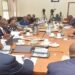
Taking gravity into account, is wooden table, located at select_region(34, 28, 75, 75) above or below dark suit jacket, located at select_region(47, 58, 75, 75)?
below

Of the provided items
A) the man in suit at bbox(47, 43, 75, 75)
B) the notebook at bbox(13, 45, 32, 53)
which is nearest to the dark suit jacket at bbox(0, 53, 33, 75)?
the man in suit at bbox(47, 43, 75, 75)

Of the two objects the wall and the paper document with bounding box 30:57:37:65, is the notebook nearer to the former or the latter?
the paper document with bounding box 30:57:37:65

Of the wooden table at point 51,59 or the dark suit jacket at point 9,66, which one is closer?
the dark suit jacket at point 9,66

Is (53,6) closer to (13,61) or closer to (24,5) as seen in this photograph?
(24,5)

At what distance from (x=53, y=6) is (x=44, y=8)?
15.4 inches

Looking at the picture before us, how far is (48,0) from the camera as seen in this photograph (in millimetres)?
7461

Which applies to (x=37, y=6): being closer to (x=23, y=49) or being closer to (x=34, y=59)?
(x=23, y=49)

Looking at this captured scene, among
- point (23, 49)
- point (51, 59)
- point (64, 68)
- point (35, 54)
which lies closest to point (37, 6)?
point (23, 49)

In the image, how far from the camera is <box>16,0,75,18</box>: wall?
7.45 meters

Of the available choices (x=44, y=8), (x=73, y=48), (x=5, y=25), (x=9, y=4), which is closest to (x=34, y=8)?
(x=44, y=8)

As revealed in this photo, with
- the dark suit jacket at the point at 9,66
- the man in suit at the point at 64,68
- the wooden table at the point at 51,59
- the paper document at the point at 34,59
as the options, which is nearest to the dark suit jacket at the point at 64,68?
the man in suit at the point at 64,68

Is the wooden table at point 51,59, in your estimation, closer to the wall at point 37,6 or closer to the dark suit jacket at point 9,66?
the dark suit jacket at point 9,66

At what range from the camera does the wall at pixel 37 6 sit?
7.45m

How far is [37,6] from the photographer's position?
24.9 feet
